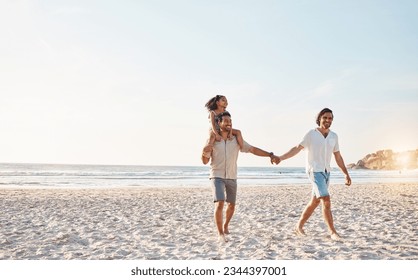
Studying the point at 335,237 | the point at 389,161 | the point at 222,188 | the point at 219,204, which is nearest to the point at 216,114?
the point at 222,188

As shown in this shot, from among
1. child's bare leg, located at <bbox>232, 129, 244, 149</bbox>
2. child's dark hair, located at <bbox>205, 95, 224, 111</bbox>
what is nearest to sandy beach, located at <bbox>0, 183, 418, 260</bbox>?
child's bare leg, located at <bbox>232, 129, 244, 149</bbox>

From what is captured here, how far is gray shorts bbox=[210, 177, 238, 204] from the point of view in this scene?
18.1 feet

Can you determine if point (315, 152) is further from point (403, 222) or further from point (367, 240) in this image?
point (403, 222)

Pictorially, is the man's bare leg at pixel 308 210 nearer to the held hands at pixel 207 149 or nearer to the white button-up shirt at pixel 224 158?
the white button-up shirt at pixel 224 158

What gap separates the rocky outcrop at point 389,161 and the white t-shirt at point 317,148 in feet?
267

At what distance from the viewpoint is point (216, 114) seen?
216 inches

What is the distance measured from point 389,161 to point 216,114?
88.9 meters

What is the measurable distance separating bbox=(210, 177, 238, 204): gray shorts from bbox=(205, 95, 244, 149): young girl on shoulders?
1.83ft

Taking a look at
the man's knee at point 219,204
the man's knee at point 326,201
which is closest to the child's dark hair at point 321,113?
the man's knee at point 326,201

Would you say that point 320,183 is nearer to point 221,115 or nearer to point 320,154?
point 320,154

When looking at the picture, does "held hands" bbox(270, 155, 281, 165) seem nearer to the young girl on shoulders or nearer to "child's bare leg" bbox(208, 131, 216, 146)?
the young girl on shoulders

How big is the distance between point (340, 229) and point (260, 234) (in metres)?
1.54
